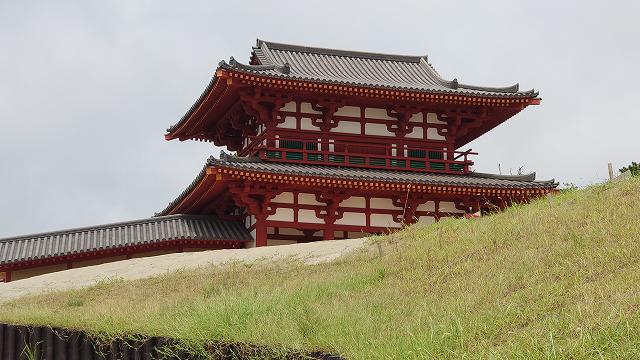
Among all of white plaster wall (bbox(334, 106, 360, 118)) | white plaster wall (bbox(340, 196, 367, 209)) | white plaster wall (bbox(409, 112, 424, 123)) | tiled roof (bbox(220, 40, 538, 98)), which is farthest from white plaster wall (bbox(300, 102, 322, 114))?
white plaster wall (bbox(409, 112, 424, 123))

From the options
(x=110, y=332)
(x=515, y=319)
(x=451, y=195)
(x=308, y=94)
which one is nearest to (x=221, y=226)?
(x=308, y=94)

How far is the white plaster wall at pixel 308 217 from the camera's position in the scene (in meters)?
23.9

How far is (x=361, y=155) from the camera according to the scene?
2511 centimetres

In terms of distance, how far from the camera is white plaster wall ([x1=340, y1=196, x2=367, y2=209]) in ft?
80.2

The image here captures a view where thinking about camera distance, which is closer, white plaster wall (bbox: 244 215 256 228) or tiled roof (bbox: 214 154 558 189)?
tiled roof (bbox: 214 154 558 189)

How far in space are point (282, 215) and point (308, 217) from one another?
2.61 ft

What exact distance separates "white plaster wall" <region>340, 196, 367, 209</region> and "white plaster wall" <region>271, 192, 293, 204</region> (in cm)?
161

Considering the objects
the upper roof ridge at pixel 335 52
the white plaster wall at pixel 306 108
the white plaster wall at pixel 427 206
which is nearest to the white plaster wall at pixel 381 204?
the white plaster wall at pixel 427 206

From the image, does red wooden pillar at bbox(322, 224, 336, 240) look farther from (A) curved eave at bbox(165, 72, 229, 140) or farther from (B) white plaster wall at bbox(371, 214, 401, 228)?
(A) curved eave at bbox(165, 72, 229, 140)

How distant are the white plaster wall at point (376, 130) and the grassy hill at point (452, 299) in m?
9.64

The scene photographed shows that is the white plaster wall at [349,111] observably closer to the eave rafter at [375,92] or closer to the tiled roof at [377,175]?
the eave rafter at [375,92]

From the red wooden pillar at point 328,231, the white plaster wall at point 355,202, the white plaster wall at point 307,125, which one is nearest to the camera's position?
the red wooden pillar at point 328,231

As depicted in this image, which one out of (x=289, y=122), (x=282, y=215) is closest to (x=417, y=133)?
(x=289, y=122)

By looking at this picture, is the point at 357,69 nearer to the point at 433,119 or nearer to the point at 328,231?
the point at 433,119
